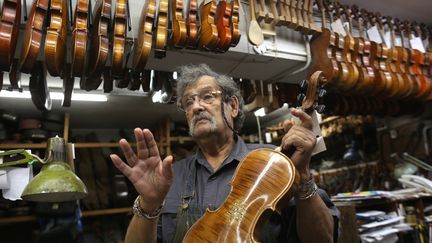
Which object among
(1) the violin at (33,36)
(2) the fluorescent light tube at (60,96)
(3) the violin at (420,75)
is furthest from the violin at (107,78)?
(3) the violin at (420,75)

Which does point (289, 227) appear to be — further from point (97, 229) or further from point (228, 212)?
point (97, 229)

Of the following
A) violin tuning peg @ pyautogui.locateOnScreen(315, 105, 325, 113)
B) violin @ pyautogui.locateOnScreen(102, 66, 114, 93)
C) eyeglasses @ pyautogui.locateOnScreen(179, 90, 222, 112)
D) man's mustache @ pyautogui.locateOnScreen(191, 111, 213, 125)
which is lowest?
violin tuning peg @ pyautogui.locateOnScreen(315, 105, 325, 113)

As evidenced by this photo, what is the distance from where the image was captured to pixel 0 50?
1.76 m

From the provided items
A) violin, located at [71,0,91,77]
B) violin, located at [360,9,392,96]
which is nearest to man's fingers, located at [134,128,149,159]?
violin, located at [71,0,91,77]

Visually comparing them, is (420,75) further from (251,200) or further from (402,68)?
(251,200)

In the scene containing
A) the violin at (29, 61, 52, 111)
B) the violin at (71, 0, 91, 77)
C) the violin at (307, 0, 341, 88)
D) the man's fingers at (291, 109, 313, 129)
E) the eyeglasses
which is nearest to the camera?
the man's fingers at (291, 109, 313, 129)

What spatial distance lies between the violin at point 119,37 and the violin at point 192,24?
1.31 feet

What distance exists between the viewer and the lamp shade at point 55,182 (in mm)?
1857

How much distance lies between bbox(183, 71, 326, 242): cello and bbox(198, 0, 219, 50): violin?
111 cm

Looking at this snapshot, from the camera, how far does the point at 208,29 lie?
2264mm

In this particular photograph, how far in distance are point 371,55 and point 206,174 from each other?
2.42 metres

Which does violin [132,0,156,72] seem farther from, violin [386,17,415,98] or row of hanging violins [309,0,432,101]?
violin [386,17,415,98]

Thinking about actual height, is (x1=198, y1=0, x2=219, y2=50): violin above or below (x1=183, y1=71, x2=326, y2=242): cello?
above

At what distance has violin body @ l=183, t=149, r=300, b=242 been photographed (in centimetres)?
116
